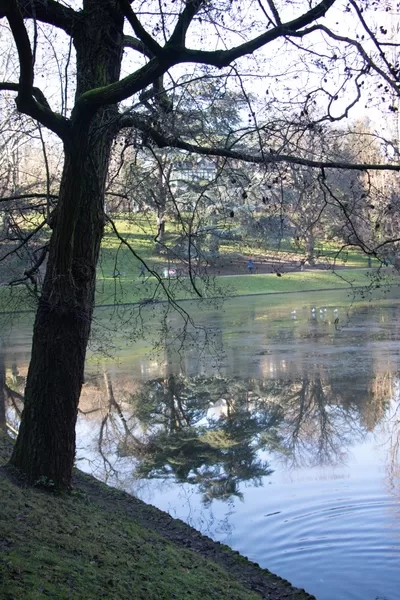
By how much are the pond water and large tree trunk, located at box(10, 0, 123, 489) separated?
1.60m

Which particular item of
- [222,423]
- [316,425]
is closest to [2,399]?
[222,423]

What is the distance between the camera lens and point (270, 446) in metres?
11.1

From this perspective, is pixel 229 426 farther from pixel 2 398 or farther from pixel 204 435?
pixel 2 398

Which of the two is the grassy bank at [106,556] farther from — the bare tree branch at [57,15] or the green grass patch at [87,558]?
the bare tree branch at [57,15]

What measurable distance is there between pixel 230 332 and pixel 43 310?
1753cm

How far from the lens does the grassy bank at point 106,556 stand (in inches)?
195

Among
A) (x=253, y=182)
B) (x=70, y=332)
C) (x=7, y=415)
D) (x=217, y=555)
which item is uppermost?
(x=253, y=182)

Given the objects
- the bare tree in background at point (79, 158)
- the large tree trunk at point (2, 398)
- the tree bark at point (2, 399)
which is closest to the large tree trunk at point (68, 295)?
the bare tree in background at point (79, 158)

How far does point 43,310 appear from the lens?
295 inches

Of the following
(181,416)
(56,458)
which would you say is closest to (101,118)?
(56,458)

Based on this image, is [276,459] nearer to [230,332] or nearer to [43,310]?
[43,310]

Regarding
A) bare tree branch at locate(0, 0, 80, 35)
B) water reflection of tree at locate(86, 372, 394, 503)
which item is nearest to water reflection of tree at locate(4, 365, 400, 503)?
water reflection of tree at locate(86, 372, 394, 503)

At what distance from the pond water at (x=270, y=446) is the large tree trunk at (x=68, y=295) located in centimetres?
160

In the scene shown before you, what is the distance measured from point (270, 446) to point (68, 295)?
5.12 metres
